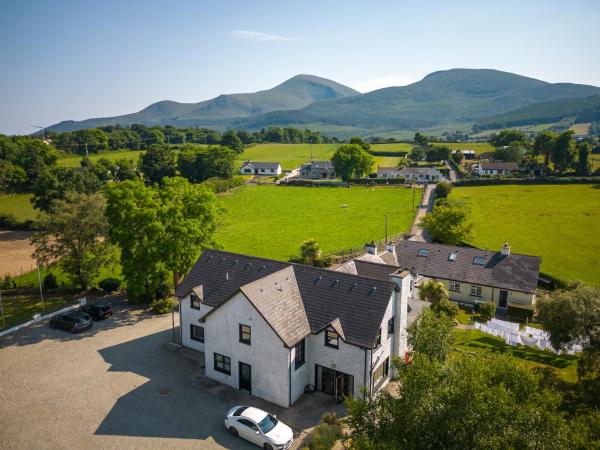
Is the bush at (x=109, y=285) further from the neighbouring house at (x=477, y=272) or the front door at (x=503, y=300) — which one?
the front door at (x=503, y=300)

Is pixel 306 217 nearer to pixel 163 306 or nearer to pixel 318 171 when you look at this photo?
pixel 163 306

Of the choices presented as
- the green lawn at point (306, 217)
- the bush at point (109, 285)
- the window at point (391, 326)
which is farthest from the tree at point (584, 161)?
the bush at point (109, 285)

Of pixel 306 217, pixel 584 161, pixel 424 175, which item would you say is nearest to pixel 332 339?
pixel 306 217

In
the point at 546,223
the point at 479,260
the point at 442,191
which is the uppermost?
the point at 442,191

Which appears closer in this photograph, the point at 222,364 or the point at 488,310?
the point at 222,364

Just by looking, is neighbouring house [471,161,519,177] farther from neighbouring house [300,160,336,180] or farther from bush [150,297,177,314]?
bush [150,297,177,314]

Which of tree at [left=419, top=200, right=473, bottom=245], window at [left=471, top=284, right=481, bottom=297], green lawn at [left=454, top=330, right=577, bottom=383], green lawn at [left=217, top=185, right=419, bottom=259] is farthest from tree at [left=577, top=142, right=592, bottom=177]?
green lawn at [left=454, top=330, right=577, bottom=383]

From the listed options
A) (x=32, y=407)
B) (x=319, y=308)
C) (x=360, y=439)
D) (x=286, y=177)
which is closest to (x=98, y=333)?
(x=32, y=407)
